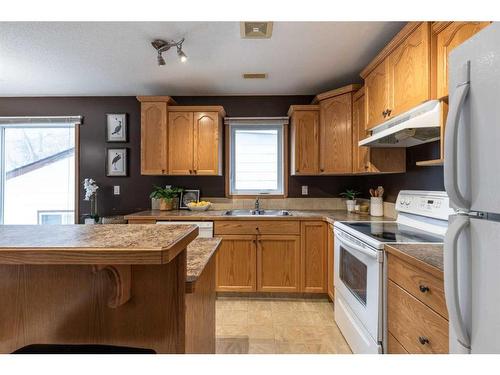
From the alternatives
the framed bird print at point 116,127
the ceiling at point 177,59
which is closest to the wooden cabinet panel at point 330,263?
the ceiling at point 177,59

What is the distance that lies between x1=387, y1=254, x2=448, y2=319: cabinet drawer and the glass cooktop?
8.2 inches

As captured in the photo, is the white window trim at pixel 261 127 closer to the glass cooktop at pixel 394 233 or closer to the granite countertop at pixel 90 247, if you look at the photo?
the glass cooktop at pixel 394 233

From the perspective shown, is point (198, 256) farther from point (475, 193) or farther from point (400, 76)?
point (400, 76)

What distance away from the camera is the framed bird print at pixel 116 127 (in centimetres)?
342

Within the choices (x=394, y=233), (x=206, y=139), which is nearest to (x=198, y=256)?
(x=394, y=233)

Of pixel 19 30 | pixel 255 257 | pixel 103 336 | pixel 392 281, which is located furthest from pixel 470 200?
pixel 19 30

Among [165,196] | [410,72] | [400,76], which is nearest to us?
[410,72]

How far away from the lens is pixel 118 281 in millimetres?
760

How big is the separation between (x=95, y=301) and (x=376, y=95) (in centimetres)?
238

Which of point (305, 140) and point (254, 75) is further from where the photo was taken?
point (305, 140)

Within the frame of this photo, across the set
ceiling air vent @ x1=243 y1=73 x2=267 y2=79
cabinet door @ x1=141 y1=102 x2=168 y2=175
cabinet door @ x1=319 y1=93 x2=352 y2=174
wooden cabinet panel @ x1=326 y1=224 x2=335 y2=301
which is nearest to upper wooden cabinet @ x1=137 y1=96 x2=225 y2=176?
cabinet door @ x1=141 y1=102 x2=168 y2=175

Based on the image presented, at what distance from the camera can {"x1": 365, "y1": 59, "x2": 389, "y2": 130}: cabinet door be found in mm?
2031

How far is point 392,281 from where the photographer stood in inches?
56.1

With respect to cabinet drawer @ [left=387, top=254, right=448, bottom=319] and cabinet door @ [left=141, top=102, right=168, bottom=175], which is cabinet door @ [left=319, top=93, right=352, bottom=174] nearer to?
cabinet drawer @ [left=387, top=254, right=448, bottom=319]
